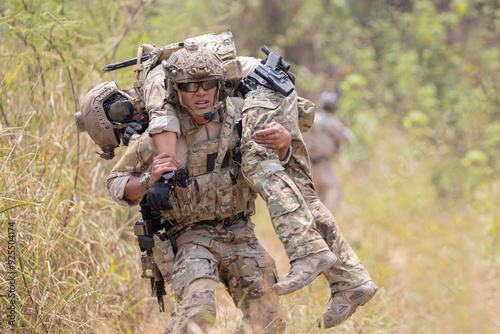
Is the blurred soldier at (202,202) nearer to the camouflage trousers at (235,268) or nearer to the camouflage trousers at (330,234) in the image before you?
the camouflage trousers at (235,268)

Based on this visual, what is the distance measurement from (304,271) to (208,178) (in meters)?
0.87

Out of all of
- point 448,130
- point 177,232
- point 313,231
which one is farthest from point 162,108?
point 448,130

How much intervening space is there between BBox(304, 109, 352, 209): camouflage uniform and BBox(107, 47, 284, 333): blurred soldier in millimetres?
5735

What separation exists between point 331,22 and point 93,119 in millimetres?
10983

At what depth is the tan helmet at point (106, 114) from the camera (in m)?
4.04

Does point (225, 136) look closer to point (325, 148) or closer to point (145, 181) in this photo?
point (145, 181)

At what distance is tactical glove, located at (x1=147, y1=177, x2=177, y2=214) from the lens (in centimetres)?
350

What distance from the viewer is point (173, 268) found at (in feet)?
12.5

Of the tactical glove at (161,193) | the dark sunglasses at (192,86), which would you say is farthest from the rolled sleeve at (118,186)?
the dark sunglasses at (192,86)

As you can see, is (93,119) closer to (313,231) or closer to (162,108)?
(162,108)

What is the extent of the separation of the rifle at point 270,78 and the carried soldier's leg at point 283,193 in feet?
0.17

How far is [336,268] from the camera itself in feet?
12.4

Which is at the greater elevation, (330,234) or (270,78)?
(270,78)

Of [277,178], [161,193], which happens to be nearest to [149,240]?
[161,193]
